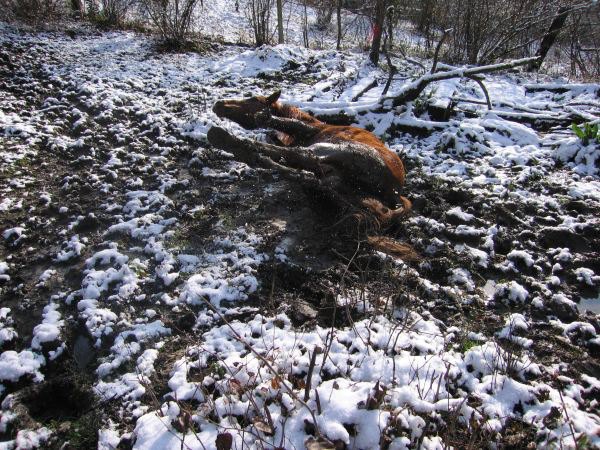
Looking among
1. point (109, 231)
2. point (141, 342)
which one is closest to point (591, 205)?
point (141, 342)

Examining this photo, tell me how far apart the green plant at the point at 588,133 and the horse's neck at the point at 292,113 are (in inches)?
117

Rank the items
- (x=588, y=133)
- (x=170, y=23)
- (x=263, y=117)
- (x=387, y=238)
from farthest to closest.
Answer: (x=170, y=23) < (x=588, y=133) < (x=263, y=117) < (x=387, y=238)

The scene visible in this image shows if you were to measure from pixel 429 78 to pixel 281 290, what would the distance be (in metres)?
3.63

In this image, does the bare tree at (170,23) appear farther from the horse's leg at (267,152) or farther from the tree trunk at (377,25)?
the horse's leg at (267,152)

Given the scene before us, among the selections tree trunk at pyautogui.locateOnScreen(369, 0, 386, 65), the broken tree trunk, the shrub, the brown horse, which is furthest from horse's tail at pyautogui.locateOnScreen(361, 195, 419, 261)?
the shrub

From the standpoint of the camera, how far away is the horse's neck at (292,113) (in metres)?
4.66

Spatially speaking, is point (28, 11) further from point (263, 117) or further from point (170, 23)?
point (263, 117)

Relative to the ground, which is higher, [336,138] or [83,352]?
[336,138]

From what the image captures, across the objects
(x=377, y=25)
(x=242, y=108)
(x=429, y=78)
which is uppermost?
(x=377, y=25)

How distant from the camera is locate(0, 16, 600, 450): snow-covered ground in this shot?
190 centimetres

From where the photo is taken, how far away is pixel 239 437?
5.80 feet

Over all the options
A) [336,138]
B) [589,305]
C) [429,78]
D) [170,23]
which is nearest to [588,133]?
[429,78]

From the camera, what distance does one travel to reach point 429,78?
4.95 meters

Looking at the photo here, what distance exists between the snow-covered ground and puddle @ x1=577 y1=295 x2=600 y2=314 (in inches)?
0.8
